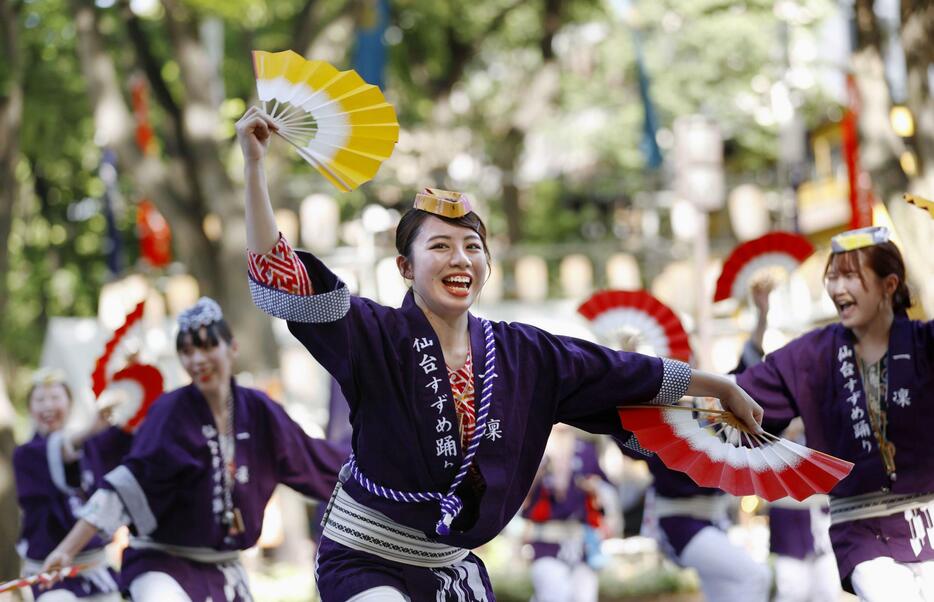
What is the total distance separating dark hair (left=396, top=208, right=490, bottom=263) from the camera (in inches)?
153

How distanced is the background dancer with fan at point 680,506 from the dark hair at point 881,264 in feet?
6.39

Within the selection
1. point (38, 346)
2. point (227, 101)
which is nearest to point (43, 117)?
point (227, 101)

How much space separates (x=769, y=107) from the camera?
68.2 ft

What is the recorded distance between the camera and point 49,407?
7.24 metres

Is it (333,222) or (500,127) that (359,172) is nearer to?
(333,222)

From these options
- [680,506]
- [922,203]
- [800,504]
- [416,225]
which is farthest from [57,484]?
[922,203]

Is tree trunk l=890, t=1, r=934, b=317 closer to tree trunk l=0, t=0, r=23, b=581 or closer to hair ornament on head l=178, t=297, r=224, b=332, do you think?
hair ornament on head l=178, t=297, r=224, b=332

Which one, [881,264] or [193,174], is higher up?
[193,174]

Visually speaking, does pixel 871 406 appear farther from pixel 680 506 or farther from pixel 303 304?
pixel 680 506

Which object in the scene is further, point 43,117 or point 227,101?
point 227,101

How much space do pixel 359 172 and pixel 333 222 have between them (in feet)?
48.5

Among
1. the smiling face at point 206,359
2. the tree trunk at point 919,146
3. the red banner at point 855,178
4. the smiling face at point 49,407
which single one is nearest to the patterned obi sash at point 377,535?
the smiling face at point 206,359

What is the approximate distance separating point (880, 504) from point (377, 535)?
203 cm

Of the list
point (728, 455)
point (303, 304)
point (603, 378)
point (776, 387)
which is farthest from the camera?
point (776, 387)
